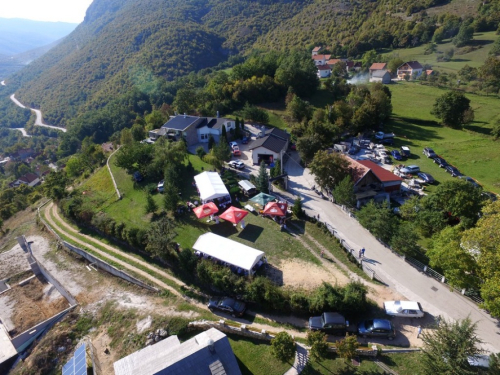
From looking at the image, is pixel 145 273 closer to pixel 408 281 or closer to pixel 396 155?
pixel 408 281

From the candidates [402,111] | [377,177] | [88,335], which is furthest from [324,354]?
[402,111]

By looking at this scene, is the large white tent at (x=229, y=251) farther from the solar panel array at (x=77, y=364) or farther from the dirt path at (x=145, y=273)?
the solar panel array at (x=77, y=364)

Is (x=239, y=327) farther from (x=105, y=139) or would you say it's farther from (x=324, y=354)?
(x=105, y=139)

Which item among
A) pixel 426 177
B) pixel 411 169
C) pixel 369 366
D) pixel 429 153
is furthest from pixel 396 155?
pixel 369 366

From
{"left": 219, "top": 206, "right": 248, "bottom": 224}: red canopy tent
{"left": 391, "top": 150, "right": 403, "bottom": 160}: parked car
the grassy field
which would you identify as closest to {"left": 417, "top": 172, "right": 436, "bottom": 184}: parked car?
{"left": 391, "top": 150, "right": 403, "bottom": 160}: parked car

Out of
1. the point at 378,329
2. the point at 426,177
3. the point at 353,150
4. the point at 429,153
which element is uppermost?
the point at 378,329

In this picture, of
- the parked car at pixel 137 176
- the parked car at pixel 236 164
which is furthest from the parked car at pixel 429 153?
the parked car at pixel 137 176

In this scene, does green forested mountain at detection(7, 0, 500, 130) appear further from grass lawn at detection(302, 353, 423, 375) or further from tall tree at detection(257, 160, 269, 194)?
grass lawn at detection(302, 353, 423, 375)
